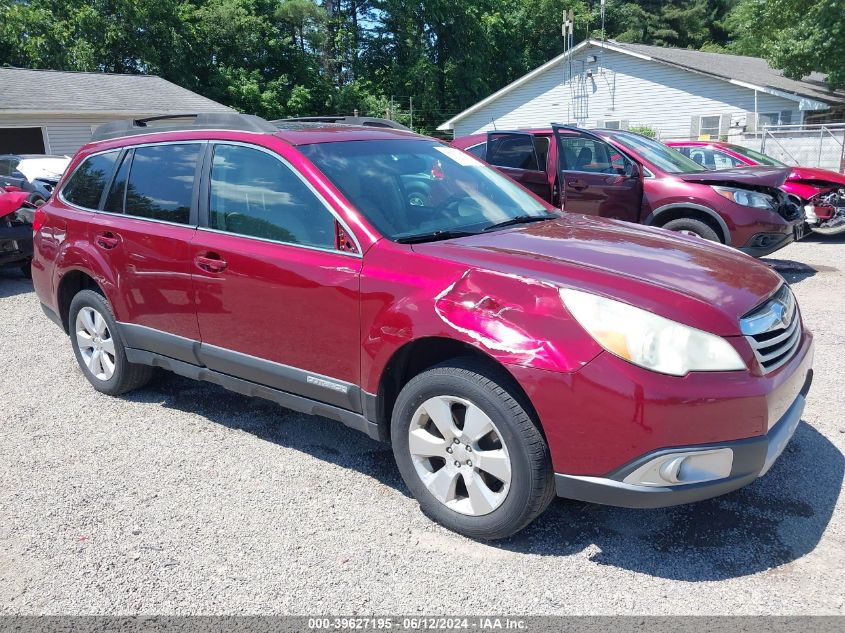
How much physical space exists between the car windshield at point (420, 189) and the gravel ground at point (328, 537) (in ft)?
4.43

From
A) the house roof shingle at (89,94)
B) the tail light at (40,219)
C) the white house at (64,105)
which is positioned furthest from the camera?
the house roof shingle at (89,94)

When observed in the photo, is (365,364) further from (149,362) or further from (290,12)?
(290,12)

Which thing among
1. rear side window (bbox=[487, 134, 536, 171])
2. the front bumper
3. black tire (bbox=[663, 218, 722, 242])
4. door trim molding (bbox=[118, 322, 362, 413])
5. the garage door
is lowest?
the front bumper

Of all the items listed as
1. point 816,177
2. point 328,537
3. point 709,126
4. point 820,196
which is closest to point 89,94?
point 709,126

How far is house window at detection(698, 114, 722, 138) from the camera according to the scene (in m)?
26.8

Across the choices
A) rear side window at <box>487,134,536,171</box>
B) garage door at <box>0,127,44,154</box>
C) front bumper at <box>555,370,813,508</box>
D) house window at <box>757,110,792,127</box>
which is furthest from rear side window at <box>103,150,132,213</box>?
house window at <box>757,110,792,127</box>

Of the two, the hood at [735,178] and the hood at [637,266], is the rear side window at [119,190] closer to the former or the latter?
the hood at [637,266]

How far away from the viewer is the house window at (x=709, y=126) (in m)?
26.8

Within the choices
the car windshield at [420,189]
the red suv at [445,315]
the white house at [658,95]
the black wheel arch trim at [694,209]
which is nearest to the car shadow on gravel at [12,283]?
the red suv at [445,315]

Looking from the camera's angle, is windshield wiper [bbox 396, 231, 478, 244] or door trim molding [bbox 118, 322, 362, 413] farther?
door trim molding [bbox 118, 322, 362, 413]

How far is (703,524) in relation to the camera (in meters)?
3.25

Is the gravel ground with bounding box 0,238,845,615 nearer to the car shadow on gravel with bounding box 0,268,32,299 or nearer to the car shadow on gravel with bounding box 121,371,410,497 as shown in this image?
the car shadow on gravel with bounding box 121,371,410,497

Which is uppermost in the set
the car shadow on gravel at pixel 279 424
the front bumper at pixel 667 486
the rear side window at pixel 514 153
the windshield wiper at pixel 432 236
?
the rear side window at pixel 514 153

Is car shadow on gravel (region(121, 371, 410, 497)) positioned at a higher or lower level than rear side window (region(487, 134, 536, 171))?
lower
